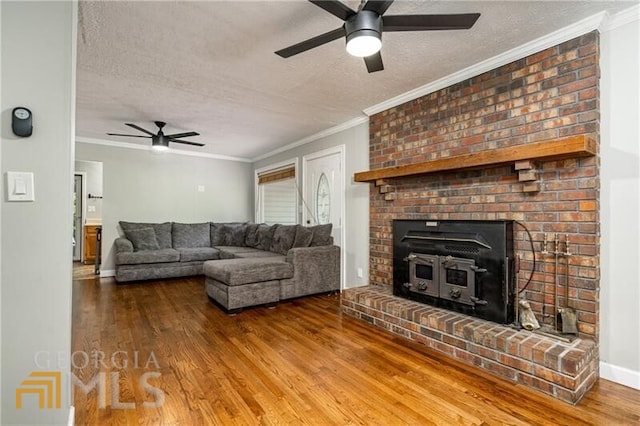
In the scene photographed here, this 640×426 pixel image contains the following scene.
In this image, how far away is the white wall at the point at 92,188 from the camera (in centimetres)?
678

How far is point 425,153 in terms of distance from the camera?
3.09m

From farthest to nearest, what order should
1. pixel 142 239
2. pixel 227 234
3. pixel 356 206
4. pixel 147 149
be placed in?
1. pixel 227 234
2. pixel 147 149
3. pixel 142 239
4. pixel 356 206

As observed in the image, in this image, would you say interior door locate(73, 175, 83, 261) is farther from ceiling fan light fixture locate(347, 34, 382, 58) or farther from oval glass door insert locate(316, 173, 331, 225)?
ceiling fan light fixture locate(347, 34, 382, 58)

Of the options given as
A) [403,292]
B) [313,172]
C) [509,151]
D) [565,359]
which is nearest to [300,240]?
[313,172]

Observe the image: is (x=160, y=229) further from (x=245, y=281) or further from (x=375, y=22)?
(x=375, y=22)

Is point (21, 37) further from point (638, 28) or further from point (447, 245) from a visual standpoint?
point (638, 28)

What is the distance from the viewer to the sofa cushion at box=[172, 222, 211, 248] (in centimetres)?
555

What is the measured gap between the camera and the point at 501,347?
6.59 feet

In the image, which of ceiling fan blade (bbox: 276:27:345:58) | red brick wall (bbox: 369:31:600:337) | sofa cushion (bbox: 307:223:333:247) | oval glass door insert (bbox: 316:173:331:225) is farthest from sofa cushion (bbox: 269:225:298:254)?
ceiling fan blade (bbox: 276:27:345:58)

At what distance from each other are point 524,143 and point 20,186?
3.01 meters

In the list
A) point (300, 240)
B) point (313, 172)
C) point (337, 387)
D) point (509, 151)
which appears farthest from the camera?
point (313, 172)

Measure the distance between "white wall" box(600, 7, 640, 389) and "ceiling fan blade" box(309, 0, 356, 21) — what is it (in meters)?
1.79

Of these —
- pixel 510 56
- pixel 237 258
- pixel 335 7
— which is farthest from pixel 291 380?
pixel 510 56

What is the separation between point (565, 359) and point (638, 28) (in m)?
2.08
